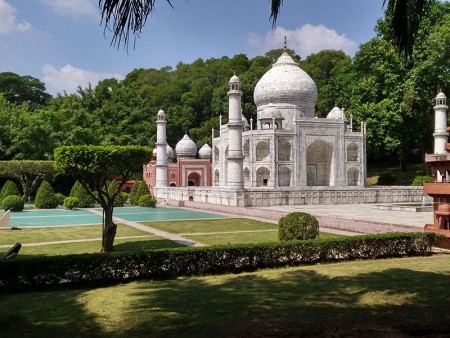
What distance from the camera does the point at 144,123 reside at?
5500cm

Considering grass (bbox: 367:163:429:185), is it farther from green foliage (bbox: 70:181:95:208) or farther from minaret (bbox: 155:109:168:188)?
green foliage (bbox: 70:181:95:208)

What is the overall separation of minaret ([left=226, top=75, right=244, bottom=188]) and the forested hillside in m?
11.4

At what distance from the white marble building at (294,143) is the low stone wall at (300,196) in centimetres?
425

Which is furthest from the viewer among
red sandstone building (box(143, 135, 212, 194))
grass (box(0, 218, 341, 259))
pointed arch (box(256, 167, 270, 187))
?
red sandstone building (box(143, 135, 212, 194))

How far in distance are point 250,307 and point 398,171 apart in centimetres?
4646

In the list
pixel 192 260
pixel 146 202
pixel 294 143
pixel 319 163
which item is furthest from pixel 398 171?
pixel 192 260

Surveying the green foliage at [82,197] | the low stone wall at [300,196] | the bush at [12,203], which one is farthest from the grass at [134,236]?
the green foliage at [82,197]

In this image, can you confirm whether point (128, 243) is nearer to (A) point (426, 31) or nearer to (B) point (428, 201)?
(B) point (428, 201)

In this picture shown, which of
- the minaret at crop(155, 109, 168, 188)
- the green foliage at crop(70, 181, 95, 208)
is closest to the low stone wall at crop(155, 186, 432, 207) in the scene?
the minaret at crop(155, 109, 168, 188)

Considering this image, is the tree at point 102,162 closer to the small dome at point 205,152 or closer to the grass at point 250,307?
the grass at point 250,307

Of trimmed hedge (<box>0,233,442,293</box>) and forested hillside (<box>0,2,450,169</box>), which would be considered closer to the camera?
trimmed hedge (<box>0,233,442,293</box>)

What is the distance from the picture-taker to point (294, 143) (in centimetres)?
3881

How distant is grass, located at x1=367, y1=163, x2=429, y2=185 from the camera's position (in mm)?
45656

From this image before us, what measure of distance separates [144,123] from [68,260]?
46.7 m
